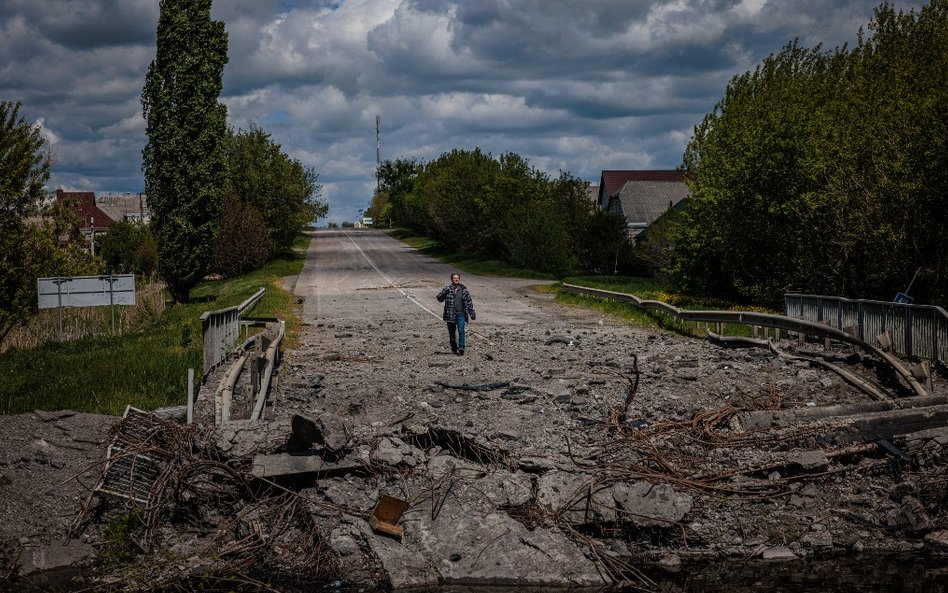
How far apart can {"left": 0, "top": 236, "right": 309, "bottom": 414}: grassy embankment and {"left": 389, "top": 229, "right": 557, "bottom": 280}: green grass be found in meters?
25.1

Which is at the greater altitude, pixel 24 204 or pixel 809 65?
pixel 809 65

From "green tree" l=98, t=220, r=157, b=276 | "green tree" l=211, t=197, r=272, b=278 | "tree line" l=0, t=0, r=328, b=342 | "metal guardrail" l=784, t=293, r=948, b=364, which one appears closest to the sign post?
"tree line" l=0, t=0, r=328, b=342

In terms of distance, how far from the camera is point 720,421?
12477 millimetres

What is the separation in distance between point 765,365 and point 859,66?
66.2 feet

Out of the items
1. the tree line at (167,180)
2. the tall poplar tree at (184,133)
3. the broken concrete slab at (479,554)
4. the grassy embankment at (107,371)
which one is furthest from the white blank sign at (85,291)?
the broken concrete slab at (479,554)

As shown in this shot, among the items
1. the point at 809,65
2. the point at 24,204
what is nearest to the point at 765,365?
the point at 24,204

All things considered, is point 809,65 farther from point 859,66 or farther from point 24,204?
point 24,204

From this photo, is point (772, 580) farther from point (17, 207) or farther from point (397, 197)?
point (397, 197)

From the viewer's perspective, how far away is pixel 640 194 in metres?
89.2

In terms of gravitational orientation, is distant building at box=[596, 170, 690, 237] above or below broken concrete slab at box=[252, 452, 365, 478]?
above

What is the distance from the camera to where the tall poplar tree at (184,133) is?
34062mm

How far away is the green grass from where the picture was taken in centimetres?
5100

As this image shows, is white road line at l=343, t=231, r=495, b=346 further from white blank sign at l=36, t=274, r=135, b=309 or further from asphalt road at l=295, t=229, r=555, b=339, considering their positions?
white blank sign at l=36, t=274, r=135, b=309

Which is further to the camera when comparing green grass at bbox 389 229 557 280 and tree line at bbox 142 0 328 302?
green grass at bbox 389 229 557 280
